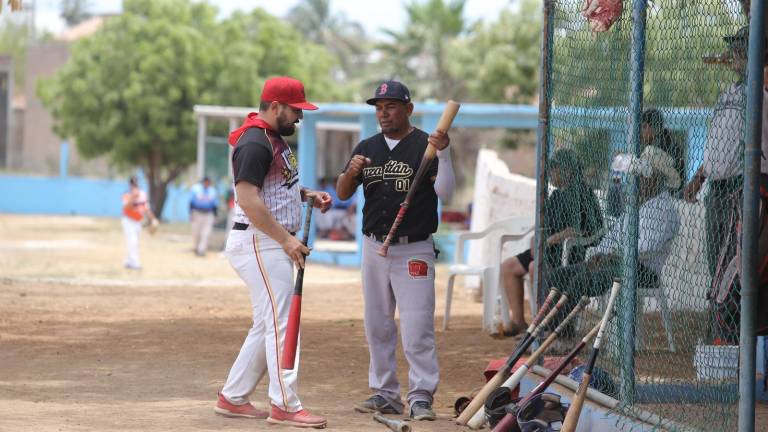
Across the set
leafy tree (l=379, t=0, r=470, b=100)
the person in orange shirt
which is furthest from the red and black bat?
leafy tree (l=379, t=0, r=470, b=100)

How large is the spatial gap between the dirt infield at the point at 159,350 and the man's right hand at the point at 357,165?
1465mm

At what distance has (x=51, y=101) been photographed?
39.7 metres

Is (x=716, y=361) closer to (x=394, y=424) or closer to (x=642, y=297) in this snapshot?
(x=642, y=297)

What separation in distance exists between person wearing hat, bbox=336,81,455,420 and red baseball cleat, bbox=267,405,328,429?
2.16ft

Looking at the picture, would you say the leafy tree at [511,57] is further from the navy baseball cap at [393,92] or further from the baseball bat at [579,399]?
the baseball bat at [579,399]

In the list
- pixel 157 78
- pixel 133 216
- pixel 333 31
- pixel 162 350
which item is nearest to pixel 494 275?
pixel 162 350

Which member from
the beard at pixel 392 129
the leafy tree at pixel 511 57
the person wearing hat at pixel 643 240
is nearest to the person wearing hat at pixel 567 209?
the person wearing hat at pixel 643 240

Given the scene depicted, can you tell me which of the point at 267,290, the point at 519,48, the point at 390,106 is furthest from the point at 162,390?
the point at 519,48

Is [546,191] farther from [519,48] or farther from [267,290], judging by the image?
[519,48]

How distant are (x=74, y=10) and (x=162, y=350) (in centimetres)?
9728

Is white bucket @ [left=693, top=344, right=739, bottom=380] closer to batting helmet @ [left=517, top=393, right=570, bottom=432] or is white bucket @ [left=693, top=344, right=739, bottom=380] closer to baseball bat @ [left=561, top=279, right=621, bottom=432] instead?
baseball bat @ [left=561, top=279, right=621, bottom=432]

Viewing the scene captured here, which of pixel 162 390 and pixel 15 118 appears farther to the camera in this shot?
pixel 15 118

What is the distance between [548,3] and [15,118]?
2099 inches

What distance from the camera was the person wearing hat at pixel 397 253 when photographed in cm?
732
